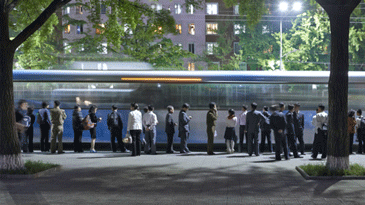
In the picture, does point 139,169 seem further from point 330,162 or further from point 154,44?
point 154,44

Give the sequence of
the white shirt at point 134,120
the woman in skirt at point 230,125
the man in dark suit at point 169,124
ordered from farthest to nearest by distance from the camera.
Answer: the man in dark suit at point 169,124
the woman in skirt at point 230,125
the white shirt at point 134,120

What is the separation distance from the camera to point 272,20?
33781mm

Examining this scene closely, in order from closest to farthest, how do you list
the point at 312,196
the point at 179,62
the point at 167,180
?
the point at 312,196 < the point at 167,180 < the point at 179,62

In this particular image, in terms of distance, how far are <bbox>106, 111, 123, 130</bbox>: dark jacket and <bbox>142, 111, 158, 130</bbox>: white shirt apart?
910 millimetres

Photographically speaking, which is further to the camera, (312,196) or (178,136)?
(178,136)

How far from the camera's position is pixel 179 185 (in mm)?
9977

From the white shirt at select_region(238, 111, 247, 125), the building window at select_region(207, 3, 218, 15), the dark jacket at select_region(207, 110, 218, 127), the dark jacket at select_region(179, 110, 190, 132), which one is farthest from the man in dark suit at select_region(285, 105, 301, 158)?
the building window at select_region(207, 3, 218, 15)

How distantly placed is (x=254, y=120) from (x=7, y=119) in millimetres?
7484

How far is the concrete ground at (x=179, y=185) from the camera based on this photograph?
28.0 feet

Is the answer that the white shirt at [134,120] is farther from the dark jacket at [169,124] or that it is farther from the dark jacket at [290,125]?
the dark jacket at [290,125]

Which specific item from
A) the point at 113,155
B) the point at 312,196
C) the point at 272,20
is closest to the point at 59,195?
the point at 312,196

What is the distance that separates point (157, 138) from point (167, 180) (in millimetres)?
7547

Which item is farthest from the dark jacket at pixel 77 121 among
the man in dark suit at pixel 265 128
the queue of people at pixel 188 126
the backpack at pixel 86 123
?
the man in dark suit at pixel 265 128

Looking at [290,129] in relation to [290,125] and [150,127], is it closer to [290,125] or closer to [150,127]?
[290,125]
